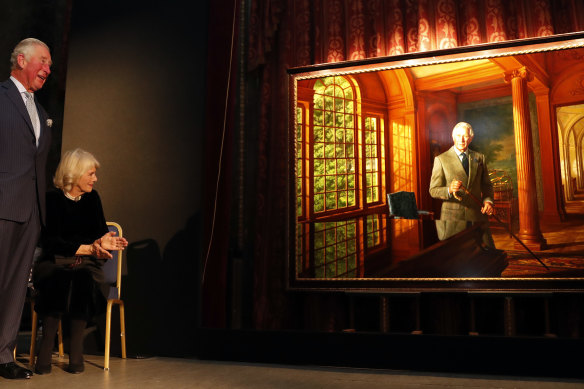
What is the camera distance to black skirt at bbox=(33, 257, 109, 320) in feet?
9.57

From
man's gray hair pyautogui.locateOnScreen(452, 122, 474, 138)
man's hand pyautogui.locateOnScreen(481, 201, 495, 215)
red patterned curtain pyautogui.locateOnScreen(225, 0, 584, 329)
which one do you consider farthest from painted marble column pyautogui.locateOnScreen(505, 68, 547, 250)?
red patterned curtain pyautogui.locateOnScreen(225, 0, 584, 329)

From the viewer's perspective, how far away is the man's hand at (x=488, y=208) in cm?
358

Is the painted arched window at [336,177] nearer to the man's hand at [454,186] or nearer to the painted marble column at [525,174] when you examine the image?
the man's hand at [454,186]

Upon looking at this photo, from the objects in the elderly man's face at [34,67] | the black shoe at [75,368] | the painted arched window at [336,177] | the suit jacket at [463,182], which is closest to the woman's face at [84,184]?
the elderly man's face at [34,67]

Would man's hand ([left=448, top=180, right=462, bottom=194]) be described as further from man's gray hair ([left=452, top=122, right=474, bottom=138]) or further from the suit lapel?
the suit lapel

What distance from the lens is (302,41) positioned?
427 centimetres

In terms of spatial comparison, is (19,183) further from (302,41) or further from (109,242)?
(302,41)

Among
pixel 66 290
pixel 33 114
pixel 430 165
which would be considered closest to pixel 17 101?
pixel 33 114

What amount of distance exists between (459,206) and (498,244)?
0.36 metres

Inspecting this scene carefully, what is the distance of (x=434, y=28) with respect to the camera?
3.92 metres

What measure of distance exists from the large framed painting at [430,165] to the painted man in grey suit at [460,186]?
1.5 inches

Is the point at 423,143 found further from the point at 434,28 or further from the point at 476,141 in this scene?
the point at 434,28

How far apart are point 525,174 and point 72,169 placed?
111 inches

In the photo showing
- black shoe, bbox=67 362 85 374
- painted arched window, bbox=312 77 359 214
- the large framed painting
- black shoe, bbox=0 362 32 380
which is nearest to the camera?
black shoe, bbox=0 362 32 380
